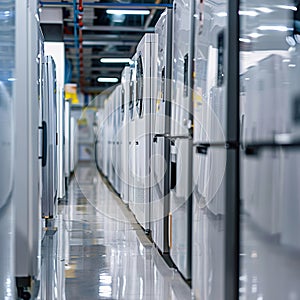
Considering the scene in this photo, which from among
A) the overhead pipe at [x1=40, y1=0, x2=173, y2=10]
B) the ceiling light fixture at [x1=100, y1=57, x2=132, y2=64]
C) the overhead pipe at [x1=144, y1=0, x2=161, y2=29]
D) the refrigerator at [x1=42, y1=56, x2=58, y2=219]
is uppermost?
the overhead pipe at [x1=144, y1=0, x2=161, y2=29]

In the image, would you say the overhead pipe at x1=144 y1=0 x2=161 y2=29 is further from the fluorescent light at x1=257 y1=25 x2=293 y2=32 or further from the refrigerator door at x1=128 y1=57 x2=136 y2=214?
the fluorescent light at x1=257 y1=25 x2=293 y2=32

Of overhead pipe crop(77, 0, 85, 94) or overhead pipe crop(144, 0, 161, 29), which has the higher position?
overhead pipe crop(144, 0, 161, 29)

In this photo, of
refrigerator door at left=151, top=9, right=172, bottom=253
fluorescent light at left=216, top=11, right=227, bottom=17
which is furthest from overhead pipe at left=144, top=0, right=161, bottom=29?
fluorescent light at left=216, top=11, right=227, bottom=17

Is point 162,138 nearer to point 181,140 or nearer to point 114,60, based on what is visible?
point 181,140

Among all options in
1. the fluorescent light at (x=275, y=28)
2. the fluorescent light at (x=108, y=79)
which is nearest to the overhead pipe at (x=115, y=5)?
the fluorescent light at (x=275, y=28)

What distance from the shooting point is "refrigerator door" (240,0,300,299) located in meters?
2.26

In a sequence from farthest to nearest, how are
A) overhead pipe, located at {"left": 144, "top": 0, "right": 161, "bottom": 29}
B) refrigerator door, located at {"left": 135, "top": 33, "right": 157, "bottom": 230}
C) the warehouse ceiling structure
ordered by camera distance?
1. overhead pipe, located at {"left": 144, "top": 0, "right": 161, "bottom": 29}
2. the warehouse ceiling structure
3. refrigerator door, located at {"left": 135, "top": 33, "right": 157, "bottom": 230}

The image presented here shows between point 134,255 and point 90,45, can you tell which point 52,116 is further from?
point 90,45

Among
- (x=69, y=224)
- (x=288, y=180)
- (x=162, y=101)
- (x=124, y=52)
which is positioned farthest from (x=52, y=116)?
(x=124, y=52)

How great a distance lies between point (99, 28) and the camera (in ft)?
40.1

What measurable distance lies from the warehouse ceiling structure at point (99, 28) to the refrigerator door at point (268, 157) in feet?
19.1

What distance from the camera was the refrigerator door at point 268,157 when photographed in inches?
88.9

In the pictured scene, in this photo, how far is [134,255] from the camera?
508cm

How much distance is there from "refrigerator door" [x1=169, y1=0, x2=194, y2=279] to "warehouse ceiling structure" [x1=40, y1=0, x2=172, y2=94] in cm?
450
